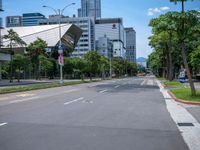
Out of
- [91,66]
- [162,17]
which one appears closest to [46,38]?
[91,66]

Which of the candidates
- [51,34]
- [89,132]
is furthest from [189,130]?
[51,34]

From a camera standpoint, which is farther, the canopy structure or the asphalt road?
the canopy structure

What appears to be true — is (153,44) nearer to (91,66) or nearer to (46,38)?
(91,66)

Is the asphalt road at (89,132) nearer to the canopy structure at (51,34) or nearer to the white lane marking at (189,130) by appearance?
the white lane marking at (189,130)

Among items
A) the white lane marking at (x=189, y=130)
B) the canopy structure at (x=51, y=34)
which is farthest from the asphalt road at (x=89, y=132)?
the canopy structure at (x=51, y=34)

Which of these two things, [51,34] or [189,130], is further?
[51,34]

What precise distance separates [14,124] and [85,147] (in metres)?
4.40

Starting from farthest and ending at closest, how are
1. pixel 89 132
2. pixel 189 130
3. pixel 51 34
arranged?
pixel 51 34 < pixel 189 130 < pixel 89 132

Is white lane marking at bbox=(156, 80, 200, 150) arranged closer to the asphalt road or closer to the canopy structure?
the asphalt road

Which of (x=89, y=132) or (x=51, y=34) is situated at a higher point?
(x=51, y=34)

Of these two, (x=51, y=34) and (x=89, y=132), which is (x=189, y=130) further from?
(x=51, y=34)

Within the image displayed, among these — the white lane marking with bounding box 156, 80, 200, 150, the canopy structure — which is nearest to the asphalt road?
the white lane marking with bounding box 156, 80, 200, 150

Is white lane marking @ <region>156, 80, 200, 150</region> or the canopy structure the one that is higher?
the canopy structure

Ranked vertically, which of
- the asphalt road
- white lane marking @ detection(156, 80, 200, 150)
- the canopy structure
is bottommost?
white lane marking @ detection(156, 80, 200, 150)
